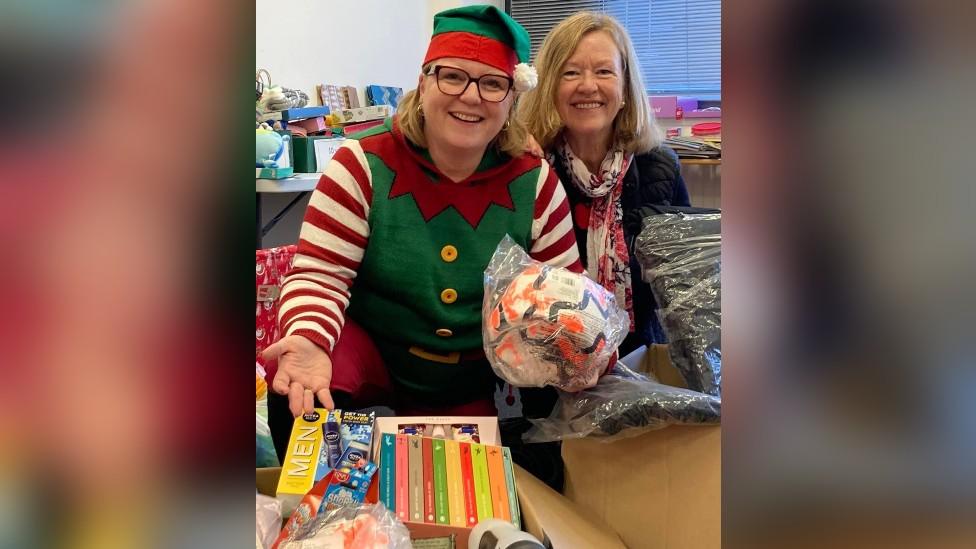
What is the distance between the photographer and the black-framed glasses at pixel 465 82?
1.33 m

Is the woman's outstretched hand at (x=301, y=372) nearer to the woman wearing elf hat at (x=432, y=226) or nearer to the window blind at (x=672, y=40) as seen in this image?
the woman wearing elf hat at (x=432, y=226)

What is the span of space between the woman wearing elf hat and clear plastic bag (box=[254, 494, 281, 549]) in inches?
15.1

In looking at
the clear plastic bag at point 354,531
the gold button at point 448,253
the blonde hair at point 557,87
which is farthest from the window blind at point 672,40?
the clear plastic bag at point 354,531

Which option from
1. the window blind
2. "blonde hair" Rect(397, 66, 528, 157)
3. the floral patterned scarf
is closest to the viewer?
"blonde hair" Rect(397, 66, 528, 157)

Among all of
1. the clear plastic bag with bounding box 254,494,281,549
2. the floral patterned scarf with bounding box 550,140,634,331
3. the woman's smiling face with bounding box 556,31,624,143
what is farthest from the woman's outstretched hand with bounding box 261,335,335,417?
the woman's smiling face with bounding box 556,31,624,143

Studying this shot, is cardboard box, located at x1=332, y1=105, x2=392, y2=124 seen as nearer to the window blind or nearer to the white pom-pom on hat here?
the window blind

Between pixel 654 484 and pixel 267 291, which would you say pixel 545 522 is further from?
pixel 267 291

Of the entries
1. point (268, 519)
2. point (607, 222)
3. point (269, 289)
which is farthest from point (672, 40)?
point (268, 519)

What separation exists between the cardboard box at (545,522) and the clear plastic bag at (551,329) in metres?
0.15

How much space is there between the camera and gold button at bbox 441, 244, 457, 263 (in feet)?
4.53
